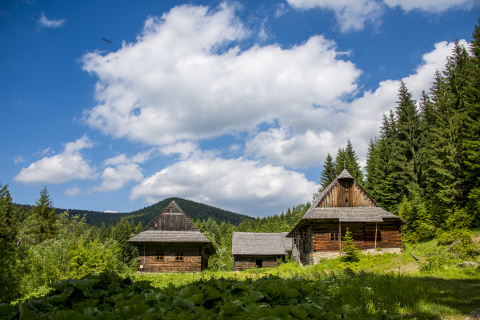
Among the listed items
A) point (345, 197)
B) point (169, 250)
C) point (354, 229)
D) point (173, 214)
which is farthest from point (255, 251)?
point (354, 229)

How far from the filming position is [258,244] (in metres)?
44.2

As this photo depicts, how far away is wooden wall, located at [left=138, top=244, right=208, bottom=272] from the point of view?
29.0 metres

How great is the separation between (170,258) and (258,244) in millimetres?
18150

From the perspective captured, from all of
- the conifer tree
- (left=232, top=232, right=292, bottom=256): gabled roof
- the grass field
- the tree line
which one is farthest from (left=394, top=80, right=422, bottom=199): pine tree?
the grass field

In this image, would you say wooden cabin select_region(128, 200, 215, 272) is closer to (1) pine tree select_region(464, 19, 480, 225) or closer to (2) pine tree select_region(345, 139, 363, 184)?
(1) pine tree select_region(464, 19, 480, 225)

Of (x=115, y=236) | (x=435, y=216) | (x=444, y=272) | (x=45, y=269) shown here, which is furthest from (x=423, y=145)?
(x=115, y=236)

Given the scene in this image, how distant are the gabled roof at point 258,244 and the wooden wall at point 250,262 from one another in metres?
1.18

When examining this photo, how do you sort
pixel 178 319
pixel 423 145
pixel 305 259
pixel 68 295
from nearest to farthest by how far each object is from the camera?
1. pixel 178 319
2. pixel 68 295
3. pixel 305 259
4. pixel 423 145

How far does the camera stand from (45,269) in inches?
842

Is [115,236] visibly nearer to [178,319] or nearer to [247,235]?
[247,235]

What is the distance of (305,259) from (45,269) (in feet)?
77.2

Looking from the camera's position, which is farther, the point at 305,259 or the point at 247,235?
the point at 247,235

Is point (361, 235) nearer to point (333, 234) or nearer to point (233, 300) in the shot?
point (333, 234)

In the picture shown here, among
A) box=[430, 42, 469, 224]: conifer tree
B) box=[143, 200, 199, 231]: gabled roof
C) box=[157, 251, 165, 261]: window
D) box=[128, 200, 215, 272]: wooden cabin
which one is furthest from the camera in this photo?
box=[143, 200, 199, 231]: gabled roof
